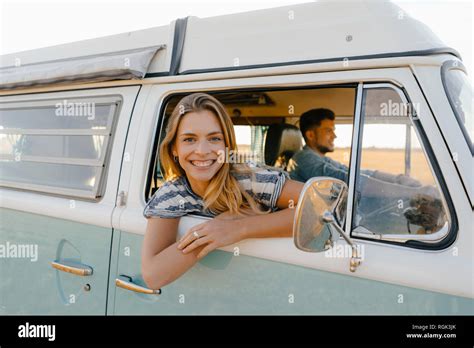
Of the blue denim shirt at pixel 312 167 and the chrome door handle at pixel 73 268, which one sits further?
the blue denim shirt at pixel 312 167

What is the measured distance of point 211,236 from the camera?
173 cm

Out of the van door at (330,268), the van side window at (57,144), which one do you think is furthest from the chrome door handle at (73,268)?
the van side window at (57,144)

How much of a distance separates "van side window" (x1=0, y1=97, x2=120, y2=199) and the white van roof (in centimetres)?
30

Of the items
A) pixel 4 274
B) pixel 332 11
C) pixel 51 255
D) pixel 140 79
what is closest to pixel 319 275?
pixel 332 11

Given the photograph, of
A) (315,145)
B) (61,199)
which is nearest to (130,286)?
(61,199)

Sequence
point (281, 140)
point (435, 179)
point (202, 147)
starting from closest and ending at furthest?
point (435, 179) → point (202, 147) → point (281, 140)

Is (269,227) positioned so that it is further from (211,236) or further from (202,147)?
(202,147)

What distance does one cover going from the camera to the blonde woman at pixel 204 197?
175 cm

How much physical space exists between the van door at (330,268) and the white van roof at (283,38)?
4.5 inches

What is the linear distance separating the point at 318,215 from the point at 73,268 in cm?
152

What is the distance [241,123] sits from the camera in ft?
12.9

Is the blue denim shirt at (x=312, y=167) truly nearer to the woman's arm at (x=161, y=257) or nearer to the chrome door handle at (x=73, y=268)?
the woman's arm at (x=161, y=257)
